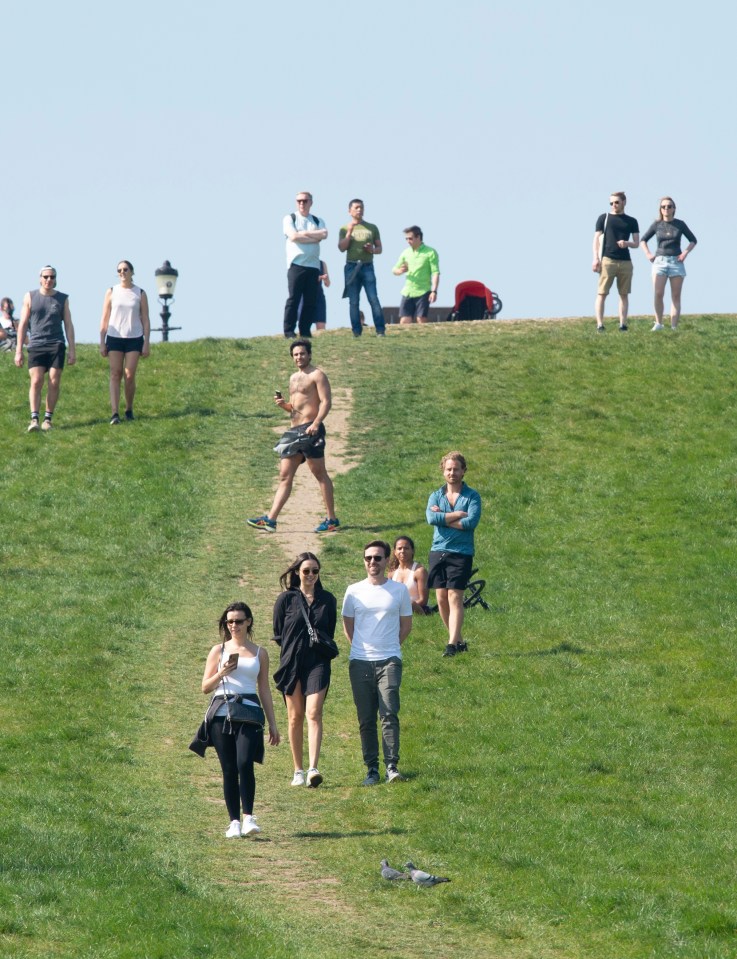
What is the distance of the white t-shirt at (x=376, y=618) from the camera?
1497cm

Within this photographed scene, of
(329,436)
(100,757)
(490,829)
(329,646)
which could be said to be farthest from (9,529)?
(490,829)

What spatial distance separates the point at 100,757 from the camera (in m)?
15.5

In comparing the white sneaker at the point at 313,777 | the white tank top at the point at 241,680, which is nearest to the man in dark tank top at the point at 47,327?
the white sneaker at the point at 313,777

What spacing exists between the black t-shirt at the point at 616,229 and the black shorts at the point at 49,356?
33.9 ft

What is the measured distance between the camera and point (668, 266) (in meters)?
30.5

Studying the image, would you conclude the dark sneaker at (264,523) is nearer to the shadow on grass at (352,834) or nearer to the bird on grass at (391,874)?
the shadow on grass at (352,834)

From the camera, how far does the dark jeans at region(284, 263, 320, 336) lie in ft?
91.5

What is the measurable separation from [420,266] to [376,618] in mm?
19021

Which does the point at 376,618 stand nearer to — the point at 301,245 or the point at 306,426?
the point at 306,426

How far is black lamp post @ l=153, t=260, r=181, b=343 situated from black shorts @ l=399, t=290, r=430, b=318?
16.8ft

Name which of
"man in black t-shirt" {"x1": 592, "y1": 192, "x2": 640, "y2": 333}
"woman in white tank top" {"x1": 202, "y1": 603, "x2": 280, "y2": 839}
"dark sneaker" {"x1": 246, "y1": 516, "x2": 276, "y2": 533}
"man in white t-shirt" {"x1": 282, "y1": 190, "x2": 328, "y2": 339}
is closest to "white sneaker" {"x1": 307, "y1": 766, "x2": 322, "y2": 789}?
"woman in white tank top" {"x1": 202, "y1": 603, "x2": 280, "y2": 839}

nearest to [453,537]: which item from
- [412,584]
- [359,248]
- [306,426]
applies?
[412,584]

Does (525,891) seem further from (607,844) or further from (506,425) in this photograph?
(506,425)

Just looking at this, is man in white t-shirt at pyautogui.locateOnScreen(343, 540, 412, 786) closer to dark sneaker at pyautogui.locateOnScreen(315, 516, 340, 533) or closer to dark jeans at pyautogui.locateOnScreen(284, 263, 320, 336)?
dark sneaker at pyautogui.locateOnScreen(315, 516, 340, 533)
